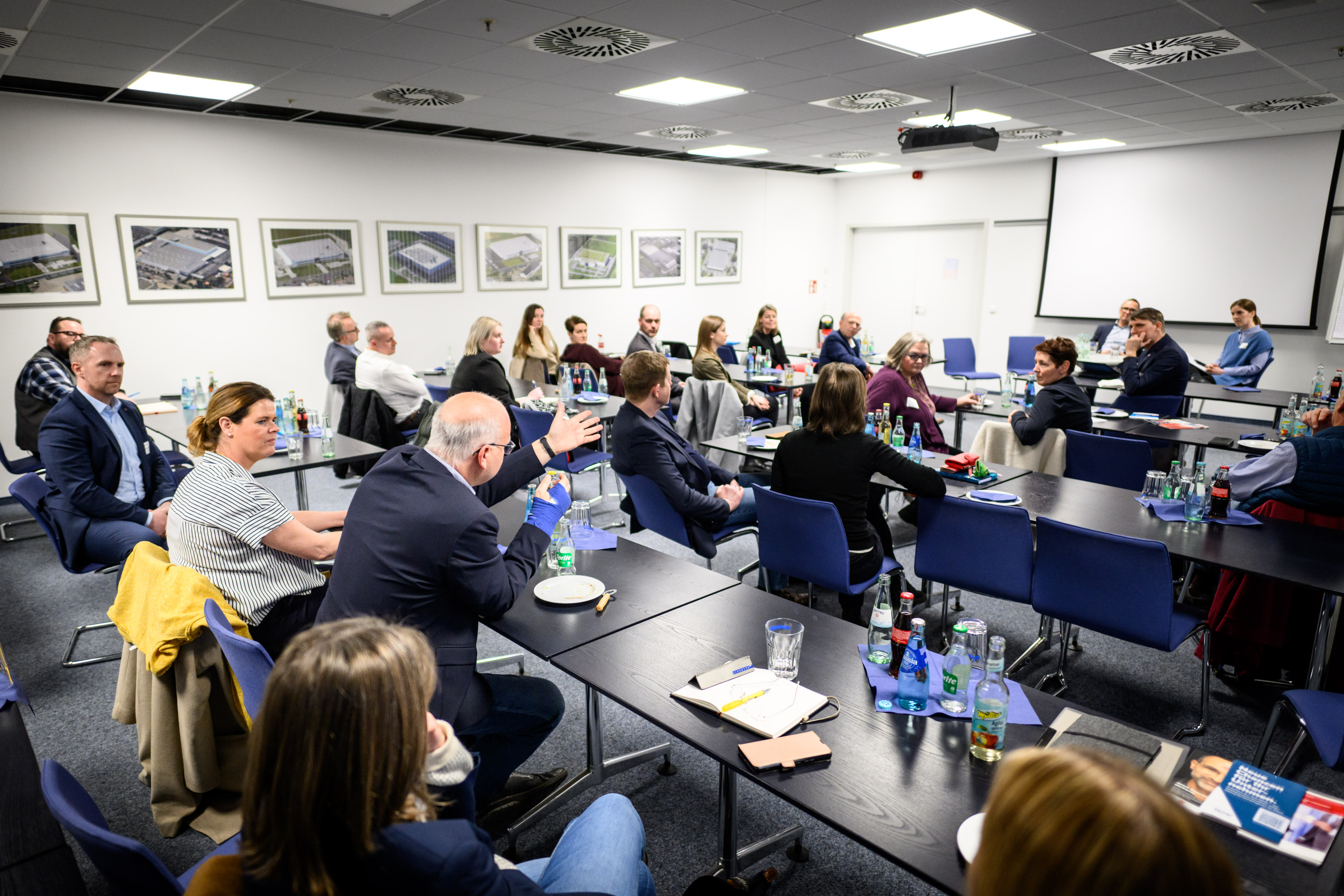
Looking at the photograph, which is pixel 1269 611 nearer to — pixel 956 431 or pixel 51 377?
pixel 956 431

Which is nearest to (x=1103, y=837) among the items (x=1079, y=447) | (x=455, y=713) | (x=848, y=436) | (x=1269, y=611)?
(x=455, y=713)

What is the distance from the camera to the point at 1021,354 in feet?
29.8

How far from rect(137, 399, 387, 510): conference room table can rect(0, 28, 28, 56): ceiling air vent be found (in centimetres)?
222

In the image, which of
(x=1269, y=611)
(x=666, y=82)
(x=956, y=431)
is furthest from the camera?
(x=956, y=431)

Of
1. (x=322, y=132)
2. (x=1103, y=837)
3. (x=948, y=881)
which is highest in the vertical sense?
(x=322, y=132)

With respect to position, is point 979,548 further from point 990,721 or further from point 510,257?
point 510,257

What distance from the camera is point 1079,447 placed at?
4.28 m

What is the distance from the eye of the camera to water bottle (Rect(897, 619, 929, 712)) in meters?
1.75

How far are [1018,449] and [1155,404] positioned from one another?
2067 millimetres

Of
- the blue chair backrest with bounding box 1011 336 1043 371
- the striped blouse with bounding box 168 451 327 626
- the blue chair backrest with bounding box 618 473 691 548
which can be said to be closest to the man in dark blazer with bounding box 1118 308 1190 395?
the blue chair backrest with bounding box 1011 336 1043 371

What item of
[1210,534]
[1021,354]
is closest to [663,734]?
[1210,534]

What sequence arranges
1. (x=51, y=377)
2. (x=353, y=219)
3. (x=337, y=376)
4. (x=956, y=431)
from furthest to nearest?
1. (x=353, y=219)
2. (x=956, y=431)
3. (x=337, y=376)
4. (x=51, y=377)

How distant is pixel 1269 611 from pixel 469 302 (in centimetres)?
721

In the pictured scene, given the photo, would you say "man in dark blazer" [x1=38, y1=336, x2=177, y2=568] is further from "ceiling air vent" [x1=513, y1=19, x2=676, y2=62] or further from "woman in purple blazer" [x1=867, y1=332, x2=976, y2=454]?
"woman in purple blazer" [x1=867, y1=332, x2=976, y2=454]
